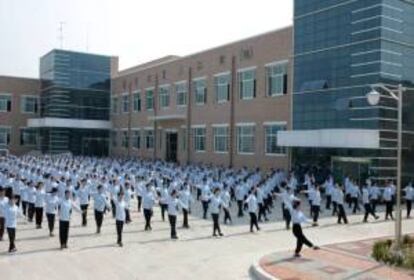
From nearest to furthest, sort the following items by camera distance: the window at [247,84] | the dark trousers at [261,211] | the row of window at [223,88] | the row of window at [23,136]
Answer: the dark trousers at [261,211] < the row of window at [223,88] < the window at [247,84] < the row of window at [23,136]

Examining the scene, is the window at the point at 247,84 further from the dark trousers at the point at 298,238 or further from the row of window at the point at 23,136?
the row of window at the point at 23,136

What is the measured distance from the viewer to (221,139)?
41.8 meters

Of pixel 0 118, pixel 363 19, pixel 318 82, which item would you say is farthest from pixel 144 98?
pixel 363 19

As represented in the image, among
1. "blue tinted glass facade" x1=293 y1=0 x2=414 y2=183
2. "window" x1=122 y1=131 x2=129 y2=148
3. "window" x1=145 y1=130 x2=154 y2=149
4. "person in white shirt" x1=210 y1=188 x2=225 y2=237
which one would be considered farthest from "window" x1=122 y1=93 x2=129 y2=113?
"person in white shirt" x1=210 y1=188 x2=225 y2=237

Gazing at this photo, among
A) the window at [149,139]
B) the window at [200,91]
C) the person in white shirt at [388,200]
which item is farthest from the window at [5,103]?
the person in white shirt at [388,200]

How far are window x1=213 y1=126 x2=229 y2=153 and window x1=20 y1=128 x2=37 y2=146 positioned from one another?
92.3ft

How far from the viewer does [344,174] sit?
2952cm

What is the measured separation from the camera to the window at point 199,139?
44.1 m

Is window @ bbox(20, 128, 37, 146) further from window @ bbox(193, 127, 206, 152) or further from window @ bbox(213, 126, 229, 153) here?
window @ bbox(213, 126, 229, 153)

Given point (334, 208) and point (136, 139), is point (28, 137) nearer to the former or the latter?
point (136, 139)

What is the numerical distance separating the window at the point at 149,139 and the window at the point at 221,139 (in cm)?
1188

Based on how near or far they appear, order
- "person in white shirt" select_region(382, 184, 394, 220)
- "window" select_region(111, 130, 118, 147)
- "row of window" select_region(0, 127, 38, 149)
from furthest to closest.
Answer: "window" select_region(111, 130, 118, 147)
"row of window" select_region(0, 127, 38, 149)
"person in white shirt" select_region(382, 184, 394, 220)

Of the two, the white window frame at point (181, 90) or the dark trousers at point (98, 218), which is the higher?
the white window frame at point (181, 90)

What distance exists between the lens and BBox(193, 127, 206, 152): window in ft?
145
